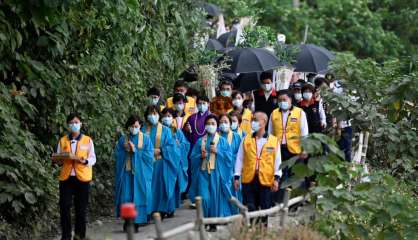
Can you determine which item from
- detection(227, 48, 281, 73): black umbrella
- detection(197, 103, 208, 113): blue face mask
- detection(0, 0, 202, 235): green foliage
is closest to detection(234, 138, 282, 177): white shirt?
detection(197, 103, 208, 113): blue face mask

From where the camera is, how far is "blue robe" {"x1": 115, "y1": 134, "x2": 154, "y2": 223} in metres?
14.6

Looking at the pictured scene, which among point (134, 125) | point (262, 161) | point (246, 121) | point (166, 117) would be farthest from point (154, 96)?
Result: point (262, 161)

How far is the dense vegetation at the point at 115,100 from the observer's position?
11617 mm

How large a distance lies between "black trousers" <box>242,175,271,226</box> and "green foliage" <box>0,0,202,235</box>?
8.97 feet

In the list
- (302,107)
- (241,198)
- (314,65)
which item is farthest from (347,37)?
(241,198)

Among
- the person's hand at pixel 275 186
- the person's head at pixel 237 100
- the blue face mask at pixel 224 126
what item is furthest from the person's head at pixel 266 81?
the person's hand at pixel 275 186

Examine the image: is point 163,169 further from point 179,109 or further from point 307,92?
point 307,92

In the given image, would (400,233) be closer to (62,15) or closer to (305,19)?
(62,15)

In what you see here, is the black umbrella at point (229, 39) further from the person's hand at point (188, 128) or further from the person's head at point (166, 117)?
the person's head at point (166, 117)

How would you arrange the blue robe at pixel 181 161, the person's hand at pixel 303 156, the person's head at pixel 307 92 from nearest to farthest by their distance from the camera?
the person's hand at pixel 303 156 < the blue robe at pixel 181 161 < the person's head at pixel 307 92

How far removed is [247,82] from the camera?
1922cm

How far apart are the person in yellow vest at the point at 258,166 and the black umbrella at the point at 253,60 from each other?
4.68m

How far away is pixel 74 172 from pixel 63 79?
1.83 metres

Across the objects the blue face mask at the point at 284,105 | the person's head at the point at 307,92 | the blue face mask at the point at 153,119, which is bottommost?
the blue face mask at the point at 153,119
